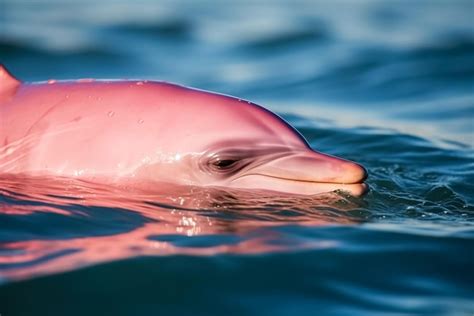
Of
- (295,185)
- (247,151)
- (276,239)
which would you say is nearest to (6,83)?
(247,151)

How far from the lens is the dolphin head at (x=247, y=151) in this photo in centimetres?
578

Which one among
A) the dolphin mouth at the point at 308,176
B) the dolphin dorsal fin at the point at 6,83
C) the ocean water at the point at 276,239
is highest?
the dolphin dorsal fin at the point at 6,83

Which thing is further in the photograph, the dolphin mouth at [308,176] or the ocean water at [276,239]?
the dolphin mouth at [308,176]

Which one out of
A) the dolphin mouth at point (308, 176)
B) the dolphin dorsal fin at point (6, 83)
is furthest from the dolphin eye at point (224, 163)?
the dolphin dorsal fin at point (6, 83)

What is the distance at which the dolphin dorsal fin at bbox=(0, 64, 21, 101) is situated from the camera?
625cm

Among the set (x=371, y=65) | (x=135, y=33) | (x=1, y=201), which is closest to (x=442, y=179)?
(x=1, y=201)

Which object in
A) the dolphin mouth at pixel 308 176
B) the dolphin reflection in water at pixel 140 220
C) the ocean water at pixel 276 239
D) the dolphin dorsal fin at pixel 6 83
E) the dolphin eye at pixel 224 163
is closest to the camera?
the ocean water at pixel 276 239

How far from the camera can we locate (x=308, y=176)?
578 cm

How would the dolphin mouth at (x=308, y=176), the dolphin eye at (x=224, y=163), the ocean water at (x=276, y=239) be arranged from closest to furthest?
the ocean water at (x=276, y=239) < the dolphin mouth at (x=308, y=176) < the dolphin eye at (x=224, y=163)

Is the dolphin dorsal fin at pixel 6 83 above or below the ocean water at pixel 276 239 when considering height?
above

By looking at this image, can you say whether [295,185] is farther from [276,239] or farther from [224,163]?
[276,239]

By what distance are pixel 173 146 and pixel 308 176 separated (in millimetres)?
900

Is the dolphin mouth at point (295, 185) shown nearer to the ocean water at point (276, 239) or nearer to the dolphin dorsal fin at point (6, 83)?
the ocean water at point (276, 239)

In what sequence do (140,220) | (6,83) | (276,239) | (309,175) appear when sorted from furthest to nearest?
1. (6,83)
2. (309,175)
3. (140,220)
4. (276,239)
